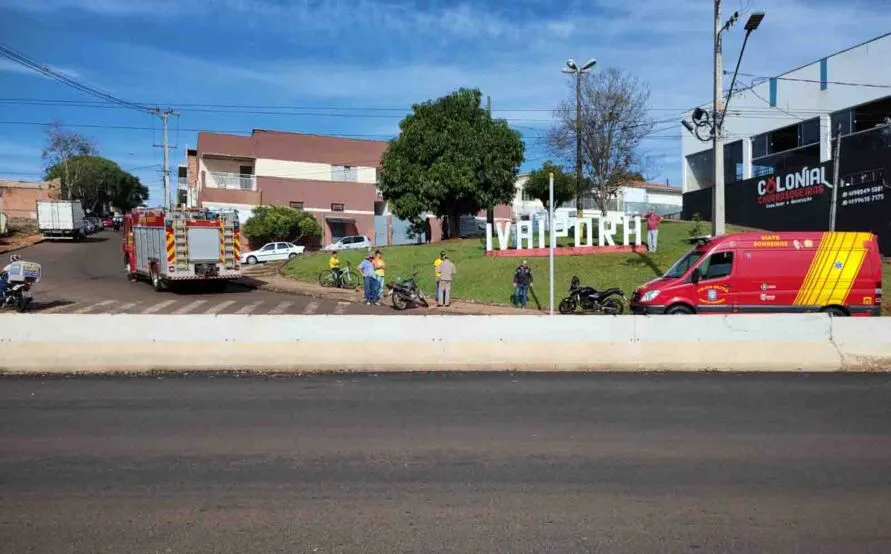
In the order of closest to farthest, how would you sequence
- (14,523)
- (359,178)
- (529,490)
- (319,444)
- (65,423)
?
1. (14,523)
2. (529,490)
3. (319,444)
4. (65,423)
5. (359,178)

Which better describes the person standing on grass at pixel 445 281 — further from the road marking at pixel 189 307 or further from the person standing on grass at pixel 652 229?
the person standing on grass at pixel 652 229

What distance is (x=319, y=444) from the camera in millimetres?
6383

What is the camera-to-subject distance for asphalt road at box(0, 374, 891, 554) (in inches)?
173

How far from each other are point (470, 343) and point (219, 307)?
12.1 metres

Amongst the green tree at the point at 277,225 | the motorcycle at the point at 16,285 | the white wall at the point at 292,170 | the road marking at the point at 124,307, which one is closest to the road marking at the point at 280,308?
the road marking at the point at 124,307

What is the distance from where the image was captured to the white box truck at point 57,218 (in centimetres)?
4506

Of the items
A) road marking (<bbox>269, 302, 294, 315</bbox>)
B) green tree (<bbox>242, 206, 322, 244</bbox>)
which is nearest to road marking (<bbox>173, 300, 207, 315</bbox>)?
road marking (<bbox>269, 302, 294, 315</bbox>)

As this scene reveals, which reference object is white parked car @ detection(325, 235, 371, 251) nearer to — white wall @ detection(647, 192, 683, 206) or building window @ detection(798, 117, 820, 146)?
building window @ detection(798, 117, 820, 146)

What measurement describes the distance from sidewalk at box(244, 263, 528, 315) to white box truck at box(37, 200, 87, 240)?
20.0m

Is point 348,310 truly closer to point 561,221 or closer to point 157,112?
point 561,221

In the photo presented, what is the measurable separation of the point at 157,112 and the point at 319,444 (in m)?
45.7

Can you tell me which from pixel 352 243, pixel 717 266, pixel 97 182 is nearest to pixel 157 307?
pixel 717 266

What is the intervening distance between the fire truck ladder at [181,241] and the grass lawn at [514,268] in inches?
250

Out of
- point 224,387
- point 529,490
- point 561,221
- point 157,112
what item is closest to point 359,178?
point 157,112
